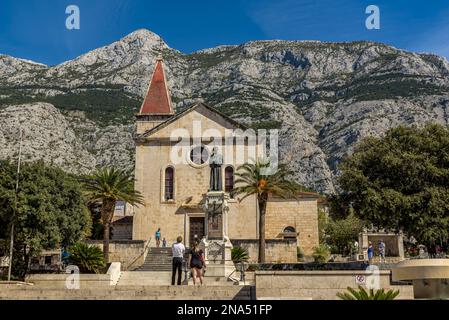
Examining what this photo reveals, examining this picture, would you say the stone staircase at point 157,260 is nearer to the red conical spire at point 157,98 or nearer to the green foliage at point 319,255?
the green foliage at point 319,255

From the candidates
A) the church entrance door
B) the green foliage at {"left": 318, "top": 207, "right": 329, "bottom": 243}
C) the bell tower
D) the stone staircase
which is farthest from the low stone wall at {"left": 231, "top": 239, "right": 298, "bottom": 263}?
the green foliage at {"left": 318, "top": 207, "right": 329, "bottom": 243}

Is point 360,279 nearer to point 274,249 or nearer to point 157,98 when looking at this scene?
point 274,249

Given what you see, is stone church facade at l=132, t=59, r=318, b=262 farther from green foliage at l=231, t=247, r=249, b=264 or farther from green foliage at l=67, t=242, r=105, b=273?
green foliage at l=67, t=242, r=105, b=273

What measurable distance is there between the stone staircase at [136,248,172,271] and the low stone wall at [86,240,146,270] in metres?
0.63

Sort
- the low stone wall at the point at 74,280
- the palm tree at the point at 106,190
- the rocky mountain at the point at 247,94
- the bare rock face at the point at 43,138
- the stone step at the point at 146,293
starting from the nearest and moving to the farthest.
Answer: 1. the stone step at the point at 146,293
2. the low stone wall at the point at 74,280
3. the palm tree at the point at 106,190
4. the bare rock face at the point at 43,138
5. the rocky mountain at the point at 247,94

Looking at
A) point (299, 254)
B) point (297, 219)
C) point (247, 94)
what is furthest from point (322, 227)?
point (247, 94)

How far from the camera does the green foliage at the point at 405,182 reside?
3031 centimetres

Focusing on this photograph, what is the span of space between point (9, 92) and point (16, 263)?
104 meters

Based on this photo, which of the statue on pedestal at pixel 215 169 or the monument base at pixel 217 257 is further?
the statue on pedestal at pixel 215 169

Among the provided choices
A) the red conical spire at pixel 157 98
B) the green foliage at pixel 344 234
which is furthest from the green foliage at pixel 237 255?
the green foliage at pixel 344 234

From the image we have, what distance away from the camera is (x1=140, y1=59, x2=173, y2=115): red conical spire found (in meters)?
49.3

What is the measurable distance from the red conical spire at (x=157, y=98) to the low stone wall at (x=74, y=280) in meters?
24.2

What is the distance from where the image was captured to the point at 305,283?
58.2 ft
